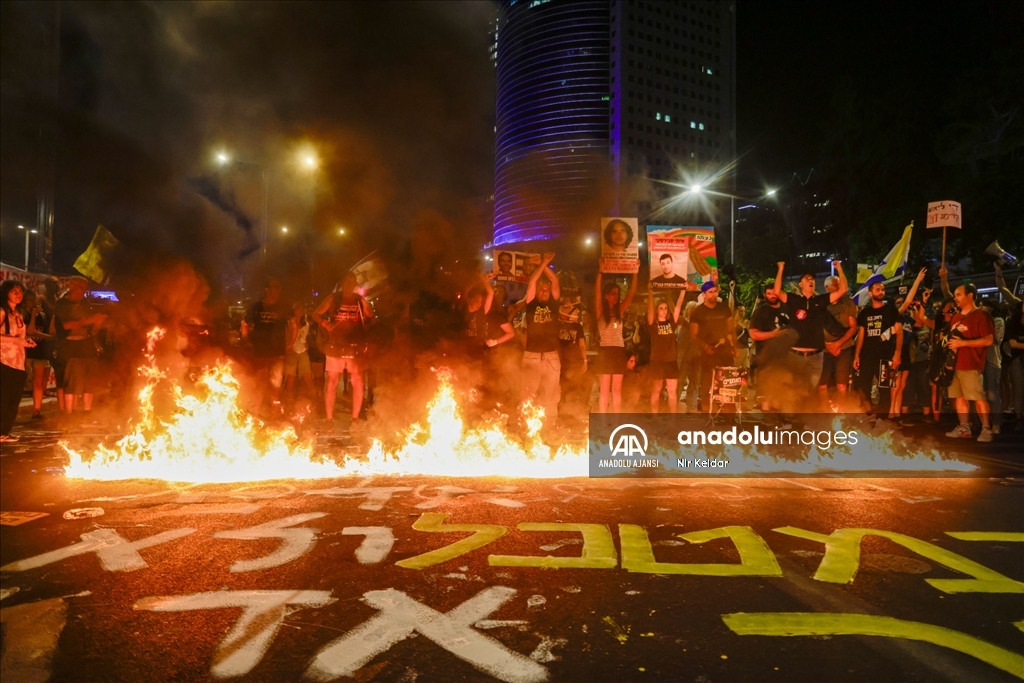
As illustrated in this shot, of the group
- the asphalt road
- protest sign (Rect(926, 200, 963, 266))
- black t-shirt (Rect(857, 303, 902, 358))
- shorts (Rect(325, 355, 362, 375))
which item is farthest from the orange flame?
protest sign (Rect(926, 200, 963, 266))

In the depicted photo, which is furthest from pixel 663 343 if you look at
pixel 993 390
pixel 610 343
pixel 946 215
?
pixel 946 215

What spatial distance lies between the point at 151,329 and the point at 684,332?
7.32 metres

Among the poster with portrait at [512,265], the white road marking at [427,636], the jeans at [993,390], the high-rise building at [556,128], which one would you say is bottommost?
the white road marking at [427,636]

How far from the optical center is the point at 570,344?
726cm

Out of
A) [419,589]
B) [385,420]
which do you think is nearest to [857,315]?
[385,420]

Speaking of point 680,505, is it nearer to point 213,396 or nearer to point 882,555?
point 882,555

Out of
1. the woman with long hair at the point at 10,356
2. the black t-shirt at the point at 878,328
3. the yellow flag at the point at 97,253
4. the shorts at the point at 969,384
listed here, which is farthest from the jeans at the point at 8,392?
the shorts at the point at 969,384

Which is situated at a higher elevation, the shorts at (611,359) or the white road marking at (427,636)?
the shorts at (611,359)

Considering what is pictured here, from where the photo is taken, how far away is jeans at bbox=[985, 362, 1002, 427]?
8.04 m

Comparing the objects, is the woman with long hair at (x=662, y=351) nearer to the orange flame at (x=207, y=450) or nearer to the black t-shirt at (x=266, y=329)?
the orange flame at (x=207, y=450)

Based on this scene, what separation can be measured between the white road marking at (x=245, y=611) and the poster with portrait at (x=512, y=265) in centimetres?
663

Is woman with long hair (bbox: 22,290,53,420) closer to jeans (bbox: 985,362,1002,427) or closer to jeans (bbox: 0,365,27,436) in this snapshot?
jeans (bbox: 0,365,27,436)

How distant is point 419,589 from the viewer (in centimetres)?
283

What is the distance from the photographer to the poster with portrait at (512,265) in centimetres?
916
